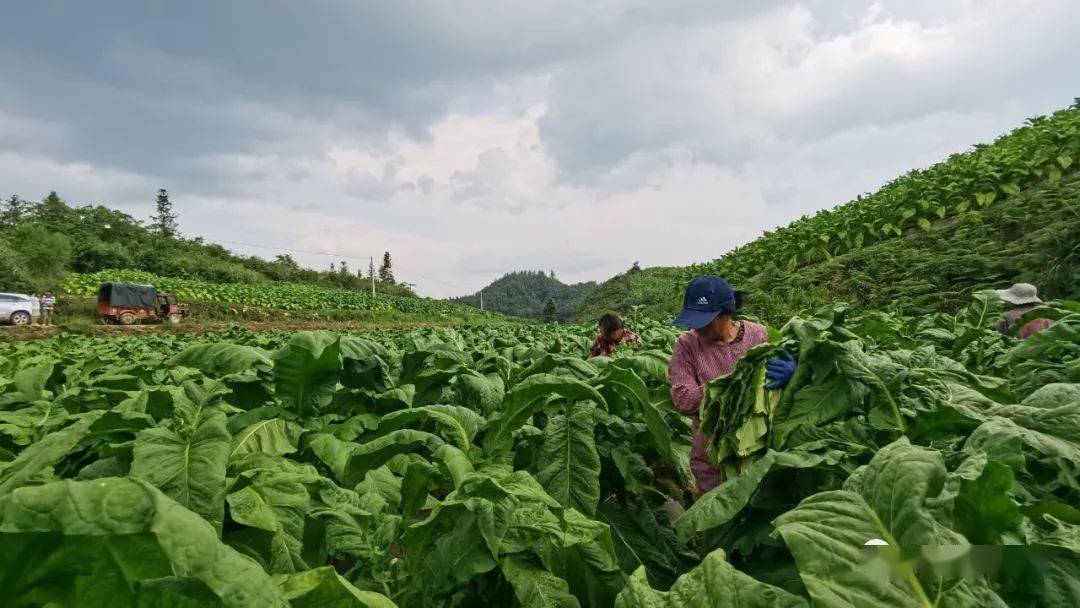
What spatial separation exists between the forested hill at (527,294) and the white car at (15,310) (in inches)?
3379

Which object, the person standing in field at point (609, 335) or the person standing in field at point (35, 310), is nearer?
the person standing in field at point (609, 335)

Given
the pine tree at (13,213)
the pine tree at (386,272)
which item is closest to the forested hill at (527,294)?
the pine tree at (386,272)

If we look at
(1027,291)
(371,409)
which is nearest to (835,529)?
(371,409)

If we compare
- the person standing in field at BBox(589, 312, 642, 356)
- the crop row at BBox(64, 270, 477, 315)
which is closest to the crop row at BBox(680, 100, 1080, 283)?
the person standing in field at BBox(589, 312, 642, 356)

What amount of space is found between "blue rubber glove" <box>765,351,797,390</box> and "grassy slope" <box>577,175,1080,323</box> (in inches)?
448

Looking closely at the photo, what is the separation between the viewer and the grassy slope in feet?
37.0

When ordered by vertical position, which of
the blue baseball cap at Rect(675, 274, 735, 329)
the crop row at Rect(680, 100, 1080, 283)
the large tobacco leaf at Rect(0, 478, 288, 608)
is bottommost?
the large tobacco leaf at Rect(0, 478, 288, 608)

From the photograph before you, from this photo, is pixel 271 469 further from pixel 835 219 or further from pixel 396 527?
pixel 835 219

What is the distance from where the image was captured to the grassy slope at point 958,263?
1127cm

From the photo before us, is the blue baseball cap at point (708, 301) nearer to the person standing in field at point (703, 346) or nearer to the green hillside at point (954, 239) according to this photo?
the person standing in field at point (703, 346)

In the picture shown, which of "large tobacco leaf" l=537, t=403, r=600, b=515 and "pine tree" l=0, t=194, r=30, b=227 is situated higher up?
"pine tree" l=0, t=194, r=30, b=227

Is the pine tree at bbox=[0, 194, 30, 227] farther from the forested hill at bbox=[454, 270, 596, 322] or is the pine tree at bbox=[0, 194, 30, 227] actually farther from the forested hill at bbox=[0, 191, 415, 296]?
the forested hill at bbox=[454, 270, 596, 322]

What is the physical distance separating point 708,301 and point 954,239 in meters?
14.9

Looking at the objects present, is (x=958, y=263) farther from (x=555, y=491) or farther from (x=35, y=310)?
(x=35, y=310)
